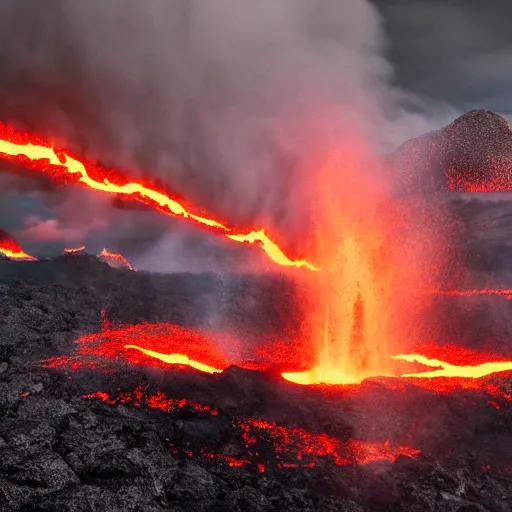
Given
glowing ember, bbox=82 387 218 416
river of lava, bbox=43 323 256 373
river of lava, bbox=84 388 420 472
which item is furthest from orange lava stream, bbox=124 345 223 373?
river of lava, bbox=84 388 420 472

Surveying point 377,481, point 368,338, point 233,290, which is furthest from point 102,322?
point 377,481

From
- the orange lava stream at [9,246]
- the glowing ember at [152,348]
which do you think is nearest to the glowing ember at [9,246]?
the orange lava stream at [9,246]

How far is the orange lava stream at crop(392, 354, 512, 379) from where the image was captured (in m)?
13.3

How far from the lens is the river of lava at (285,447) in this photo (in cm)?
923

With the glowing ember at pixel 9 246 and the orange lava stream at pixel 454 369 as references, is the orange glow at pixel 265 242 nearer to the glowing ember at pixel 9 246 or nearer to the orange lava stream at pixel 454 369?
the orange lava stream at pixel 454 369

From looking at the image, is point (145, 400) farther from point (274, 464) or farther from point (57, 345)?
point (57, 345)

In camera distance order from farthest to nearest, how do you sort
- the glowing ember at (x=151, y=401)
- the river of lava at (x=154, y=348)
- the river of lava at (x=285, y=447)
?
1. the river of lava at (x=154, y=348)
2. the glowing ember at (x=151, y=401)
3. the river of lava at (x=285, y=447)

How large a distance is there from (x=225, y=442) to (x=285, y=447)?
1270 mm

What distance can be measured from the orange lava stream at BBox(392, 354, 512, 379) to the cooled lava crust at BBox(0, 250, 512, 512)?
4.21 ft

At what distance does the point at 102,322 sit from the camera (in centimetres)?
1972

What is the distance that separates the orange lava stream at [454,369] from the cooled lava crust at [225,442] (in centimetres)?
128

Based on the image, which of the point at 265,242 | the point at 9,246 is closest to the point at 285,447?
the point at 265,242

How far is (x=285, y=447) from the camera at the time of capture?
965cm

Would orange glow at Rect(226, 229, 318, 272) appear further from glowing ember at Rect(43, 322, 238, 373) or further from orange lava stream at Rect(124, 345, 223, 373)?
orange lava stream at Rect(124, 345, 223, 373)
